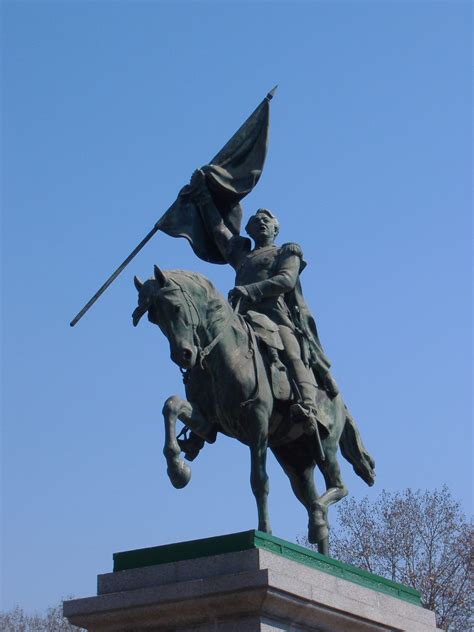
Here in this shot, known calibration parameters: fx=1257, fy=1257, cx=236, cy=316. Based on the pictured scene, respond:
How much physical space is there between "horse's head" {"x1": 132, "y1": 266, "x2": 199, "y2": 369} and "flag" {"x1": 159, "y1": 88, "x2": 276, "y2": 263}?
2.84m

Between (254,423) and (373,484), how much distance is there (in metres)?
2.77

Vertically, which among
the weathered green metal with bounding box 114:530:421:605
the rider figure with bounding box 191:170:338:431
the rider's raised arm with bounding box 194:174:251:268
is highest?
the rider's raised arm with bounding box 194:174:251:268

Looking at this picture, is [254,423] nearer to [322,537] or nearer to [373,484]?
[322,537]

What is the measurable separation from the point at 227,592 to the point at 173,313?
8.96 feet

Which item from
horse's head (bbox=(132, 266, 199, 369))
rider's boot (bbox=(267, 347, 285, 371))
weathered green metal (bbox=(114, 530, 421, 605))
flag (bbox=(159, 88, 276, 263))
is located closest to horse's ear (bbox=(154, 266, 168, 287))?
horse's head (bbox=(132, 266, 199, 369))

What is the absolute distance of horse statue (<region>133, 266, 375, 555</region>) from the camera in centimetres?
1176

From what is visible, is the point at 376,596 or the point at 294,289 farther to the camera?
the point at 294,289

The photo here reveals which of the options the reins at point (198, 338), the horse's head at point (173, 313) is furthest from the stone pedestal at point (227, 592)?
the reins at point (198, 338)

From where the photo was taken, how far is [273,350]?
12969 millimetres

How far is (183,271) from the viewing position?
1227cm

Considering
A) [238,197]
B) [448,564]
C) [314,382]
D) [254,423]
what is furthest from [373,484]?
[448,564]

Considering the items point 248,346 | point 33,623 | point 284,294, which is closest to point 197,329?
point 248,346

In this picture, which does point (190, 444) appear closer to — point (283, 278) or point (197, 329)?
point (197, 329)

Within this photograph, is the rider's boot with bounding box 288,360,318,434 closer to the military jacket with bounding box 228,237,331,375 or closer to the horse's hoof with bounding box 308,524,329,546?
the military jacket with bounding box 228,237,331,375
